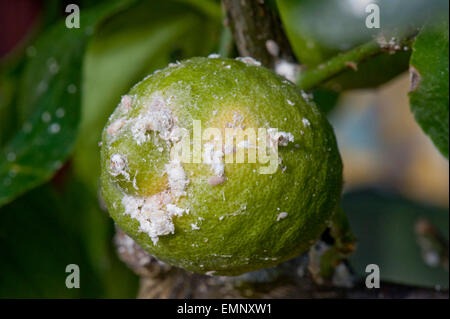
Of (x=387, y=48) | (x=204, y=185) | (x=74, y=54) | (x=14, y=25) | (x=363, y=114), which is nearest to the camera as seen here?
(x=204, y=185)

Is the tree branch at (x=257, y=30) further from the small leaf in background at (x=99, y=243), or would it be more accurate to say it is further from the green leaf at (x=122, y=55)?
the small leaf in background at (x=99, y=243)

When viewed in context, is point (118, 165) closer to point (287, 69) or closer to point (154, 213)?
point (154, 213)

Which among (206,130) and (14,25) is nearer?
(206,130)

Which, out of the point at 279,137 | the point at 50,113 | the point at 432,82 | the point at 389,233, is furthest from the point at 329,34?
the point at 389,233

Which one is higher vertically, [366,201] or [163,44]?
[163,44]

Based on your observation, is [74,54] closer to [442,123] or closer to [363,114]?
[442,123]

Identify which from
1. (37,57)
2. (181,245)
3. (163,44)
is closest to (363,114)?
(163,44)

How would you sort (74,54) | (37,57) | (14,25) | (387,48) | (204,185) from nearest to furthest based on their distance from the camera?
(204,185) < (387,48) < (74,54) < (37,57) < (14,25)
